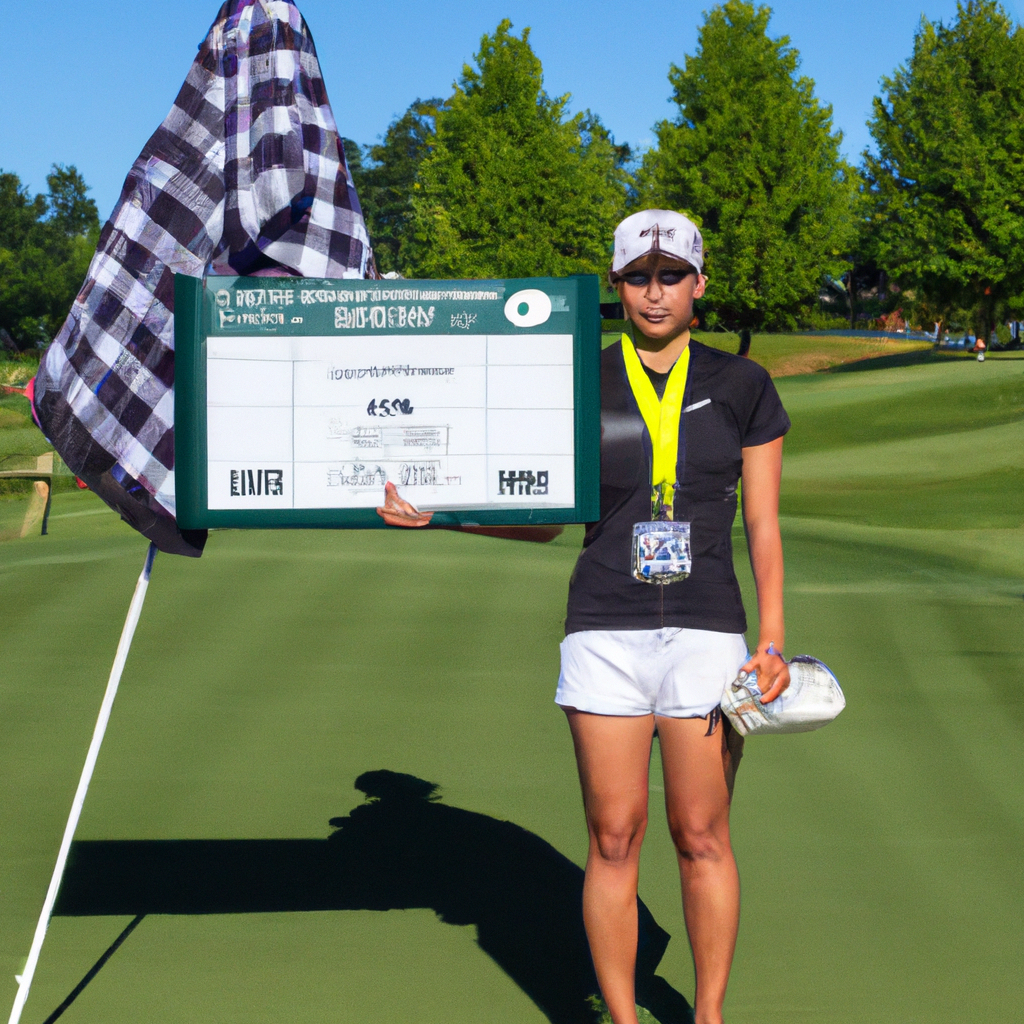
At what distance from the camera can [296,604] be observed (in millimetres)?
9516

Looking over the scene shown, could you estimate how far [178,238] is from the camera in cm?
347

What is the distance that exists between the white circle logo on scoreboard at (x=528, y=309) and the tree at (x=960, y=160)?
3652 cm

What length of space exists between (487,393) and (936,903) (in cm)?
239

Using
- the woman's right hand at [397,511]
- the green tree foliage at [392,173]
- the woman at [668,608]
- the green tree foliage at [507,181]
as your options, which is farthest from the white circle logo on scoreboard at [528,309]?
the green tree foliage at [392,173]

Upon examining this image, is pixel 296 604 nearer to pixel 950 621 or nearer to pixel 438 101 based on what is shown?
pixel 950 621

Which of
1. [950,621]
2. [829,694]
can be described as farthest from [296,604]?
[829,694]

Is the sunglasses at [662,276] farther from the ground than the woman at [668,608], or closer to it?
farther from the ground

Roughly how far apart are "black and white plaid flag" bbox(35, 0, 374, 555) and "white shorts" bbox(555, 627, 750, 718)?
113 centimetres

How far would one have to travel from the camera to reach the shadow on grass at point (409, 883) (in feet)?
13.0

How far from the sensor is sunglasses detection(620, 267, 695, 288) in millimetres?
3230

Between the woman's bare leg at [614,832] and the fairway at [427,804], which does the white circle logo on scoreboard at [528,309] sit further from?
the fairway at [427,804]

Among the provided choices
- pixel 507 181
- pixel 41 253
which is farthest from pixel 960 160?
pixel 41 253

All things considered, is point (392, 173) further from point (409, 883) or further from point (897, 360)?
point (409, 883)

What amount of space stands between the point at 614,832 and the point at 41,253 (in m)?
64.9
